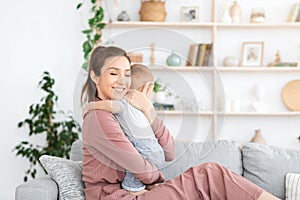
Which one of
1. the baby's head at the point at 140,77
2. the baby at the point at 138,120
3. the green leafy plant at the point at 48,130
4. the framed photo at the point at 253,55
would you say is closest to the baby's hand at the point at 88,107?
the baby at the point at 138,120

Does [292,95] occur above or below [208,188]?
above

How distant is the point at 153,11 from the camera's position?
4488 mm

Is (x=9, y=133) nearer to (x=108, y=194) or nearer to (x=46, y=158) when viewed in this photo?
(x=46, y=158)

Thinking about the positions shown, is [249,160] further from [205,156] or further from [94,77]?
[94,77]

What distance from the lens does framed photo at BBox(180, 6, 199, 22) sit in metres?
4.59

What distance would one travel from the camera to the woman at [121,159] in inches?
90.4

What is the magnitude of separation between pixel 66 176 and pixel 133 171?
45cm

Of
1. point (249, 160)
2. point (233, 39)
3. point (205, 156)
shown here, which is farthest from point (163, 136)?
point (233, 39)

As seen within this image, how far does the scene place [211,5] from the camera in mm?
4637

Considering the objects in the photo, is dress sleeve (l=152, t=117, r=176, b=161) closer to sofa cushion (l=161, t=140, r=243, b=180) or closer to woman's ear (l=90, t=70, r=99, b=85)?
woman's ear (l=90, t=70, r=99, b=85)

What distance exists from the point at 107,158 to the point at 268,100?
258 centimetres

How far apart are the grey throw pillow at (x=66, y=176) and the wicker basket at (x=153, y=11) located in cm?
200

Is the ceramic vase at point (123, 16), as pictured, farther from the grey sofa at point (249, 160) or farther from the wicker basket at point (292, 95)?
the grey sofa at point (249, 160)

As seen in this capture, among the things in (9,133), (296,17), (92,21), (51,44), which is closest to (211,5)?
(296,17)
